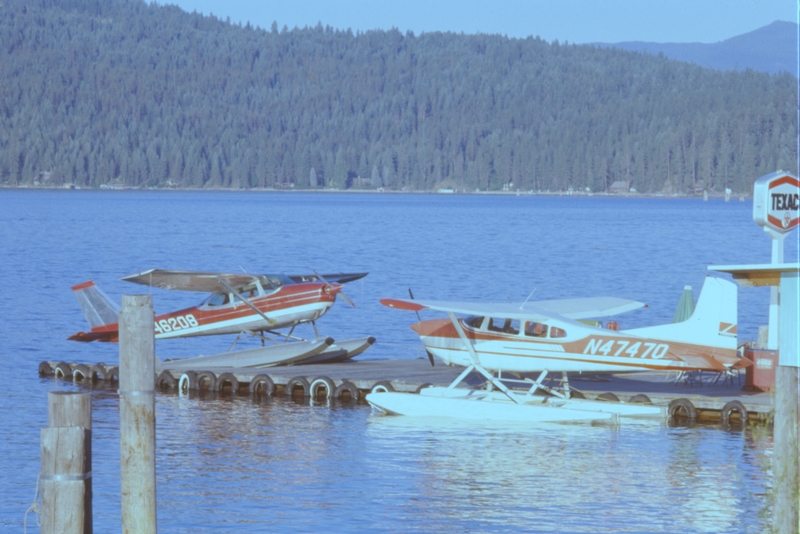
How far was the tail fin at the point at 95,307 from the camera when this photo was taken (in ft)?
77.9

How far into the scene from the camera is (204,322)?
22547mm

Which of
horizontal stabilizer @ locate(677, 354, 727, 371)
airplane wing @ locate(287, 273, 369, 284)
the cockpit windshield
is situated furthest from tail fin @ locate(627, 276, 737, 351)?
airplane wing @ locate(287, 273, 369, 284)

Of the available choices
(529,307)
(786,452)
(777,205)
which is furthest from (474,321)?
(786,452)

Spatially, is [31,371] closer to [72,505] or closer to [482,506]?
[482,506]

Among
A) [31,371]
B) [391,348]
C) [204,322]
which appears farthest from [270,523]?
[391,348]

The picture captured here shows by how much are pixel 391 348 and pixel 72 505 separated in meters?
20.6

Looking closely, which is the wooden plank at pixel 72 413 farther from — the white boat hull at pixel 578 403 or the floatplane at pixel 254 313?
the floatplane at pixel 254 313

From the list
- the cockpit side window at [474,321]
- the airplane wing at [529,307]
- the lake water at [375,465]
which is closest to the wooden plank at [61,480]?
the lake water at [375,465]

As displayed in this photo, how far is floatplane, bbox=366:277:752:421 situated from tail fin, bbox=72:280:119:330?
7.65 meters

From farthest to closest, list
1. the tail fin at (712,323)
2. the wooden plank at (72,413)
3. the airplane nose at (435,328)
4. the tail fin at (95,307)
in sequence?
1. the tail fin at (95,307)
2. the airplane nose at (435,328)
3. the tail fin at (712,323)
4. the wooden plank at (72,413)

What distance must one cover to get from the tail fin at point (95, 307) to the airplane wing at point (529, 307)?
8.77 metres

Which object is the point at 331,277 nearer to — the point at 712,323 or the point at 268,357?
the point at 268,357

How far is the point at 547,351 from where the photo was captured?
686 inches

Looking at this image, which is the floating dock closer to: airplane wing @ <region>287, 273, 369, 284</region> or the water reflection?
the water reflection
